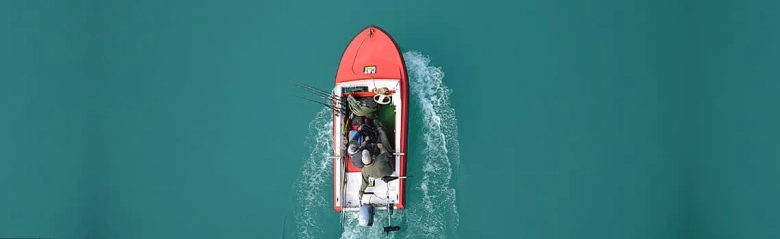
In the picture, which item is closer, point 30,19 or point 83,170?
point 30,19

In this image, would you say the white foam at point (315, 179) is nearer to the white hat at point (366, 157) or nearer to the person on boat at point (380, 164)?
the person on boat at point (380, 164)

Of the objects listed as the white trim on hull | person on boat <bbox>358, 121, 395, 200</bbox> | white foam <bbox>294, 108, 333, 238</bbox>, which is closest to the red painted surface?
the white trim on hull

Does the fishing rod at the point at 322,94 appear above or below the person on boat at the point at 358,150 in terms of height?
above

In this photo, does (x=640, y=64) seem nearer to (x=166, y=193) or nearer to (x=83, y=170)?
(x=166, y=193)

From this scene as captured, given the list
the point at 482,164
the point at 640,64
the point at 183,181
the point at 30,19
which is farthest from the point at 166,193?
the point at 640,64

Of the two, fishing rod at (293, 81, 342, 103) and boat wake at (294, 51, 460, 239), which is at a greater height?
fishing rod at (293, 81, 342, 103)

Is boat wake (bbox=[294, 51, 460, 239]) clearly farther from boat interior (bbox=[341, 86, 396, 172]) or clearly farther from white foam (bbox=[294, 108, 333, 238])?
boat interior (bbox=[341, 86, 396, 172])

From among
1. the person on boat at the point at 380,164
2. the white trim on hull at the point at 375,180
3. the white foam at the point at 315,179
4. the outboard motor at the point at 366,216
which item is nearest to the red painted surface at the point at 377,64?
the white trim on hull at the point at 375,180
